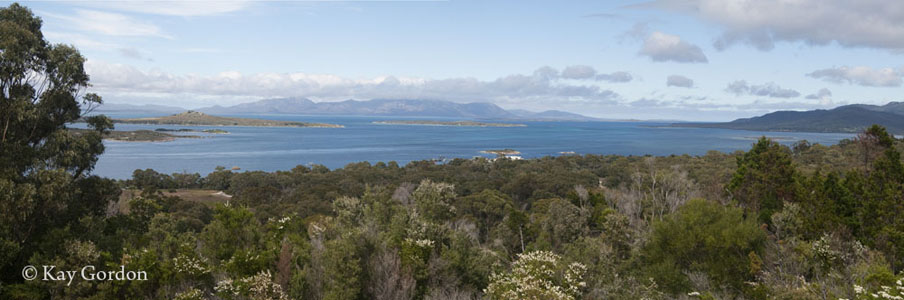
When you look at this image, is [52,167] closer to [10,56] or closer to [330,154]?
[10,56]

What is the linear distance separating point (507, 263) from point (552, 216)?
4.70 metres

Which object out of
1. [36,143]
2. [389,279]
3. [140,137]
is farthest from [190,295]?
[140,137]

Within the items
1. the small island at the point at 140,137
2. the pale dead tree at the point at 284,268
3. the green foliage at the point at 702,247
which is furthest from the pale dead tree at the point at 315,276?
the small island at the point at 140,137

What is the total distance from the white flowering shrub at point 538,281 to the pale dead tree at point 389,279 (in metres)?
1.77

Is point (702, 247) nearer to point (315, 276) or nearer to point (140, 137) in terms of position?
point (315, 276)

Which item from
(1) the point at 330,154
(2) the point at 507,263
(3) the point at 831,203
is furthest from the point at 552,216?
(1) the point at 330,154

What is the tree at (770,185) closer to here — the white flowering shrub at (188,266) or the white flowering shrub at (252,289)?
the white flowering shrub at (252,289)

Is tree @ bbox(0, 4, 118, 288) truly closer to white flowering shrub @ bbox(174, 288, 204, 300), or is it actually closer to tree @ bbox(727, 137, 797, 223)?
white flowering shrub @ bbox(174, 288, 204, 300)

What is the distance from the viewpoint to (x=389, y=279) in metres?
11.3

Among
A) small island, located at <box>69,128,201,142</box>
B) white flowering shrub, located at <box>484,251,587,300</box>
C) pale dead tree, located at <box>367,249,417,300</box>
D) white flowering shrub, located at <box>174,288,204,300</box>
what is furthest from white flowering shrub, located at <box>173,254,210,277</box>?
small island, located at <box>69,128,201,142</box>

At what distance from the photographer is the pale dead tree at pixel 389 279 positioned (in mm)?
11258

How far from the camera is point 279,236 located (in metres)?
15.0

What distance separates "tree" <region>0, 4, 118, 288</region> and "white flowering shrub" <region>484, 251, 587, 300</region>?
927cm

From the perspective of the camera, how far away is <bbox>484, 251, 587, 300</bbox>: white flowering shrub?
9719 millimetres
